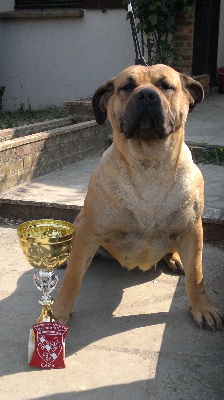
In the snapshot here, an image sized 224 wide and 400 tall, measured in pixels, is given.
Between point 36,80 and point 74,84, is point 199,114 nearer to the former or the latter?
point 74,84

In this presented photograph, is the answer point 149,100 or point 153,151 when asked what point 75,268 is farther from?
point 149,100

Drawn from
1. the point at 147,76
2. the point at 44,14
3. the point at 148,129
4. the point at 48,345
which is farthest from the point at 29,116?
the point at 48,345

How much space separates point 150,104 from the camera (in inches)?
104

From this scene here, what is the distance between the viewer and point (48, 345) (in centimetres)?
254

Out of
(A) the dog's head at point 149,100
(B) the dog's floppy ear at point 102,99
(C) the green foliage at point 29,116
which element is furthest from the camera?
(C) the green foliage at point 29,116

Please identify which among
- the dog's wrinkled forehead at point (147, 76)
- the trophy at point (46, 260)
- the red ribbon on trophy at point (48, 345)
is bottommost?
the red ribbon on trophy at point (48, 345)

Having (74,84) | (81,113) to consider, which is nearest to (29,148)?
(81,113)

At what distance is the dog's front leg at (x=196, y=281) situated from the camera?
2959 mm

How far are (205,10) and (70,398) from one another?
7.34 metres

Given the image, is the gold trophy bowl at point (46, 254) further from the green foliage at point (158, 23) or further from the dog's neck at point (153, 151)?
the green foliage at point (158, 23)

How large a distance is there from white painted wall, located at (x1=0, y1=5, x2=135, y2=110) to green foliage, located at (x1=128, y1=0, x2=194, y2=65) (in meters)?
0.42

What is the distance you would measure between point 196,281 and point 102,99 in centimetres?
105

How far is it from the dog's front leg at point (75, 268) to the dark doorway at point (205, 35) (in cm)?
630

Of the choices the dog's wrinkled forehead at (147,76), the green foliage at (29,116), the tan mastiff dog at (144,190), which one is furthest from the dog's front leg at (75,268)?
the green foliage at (29,116)
